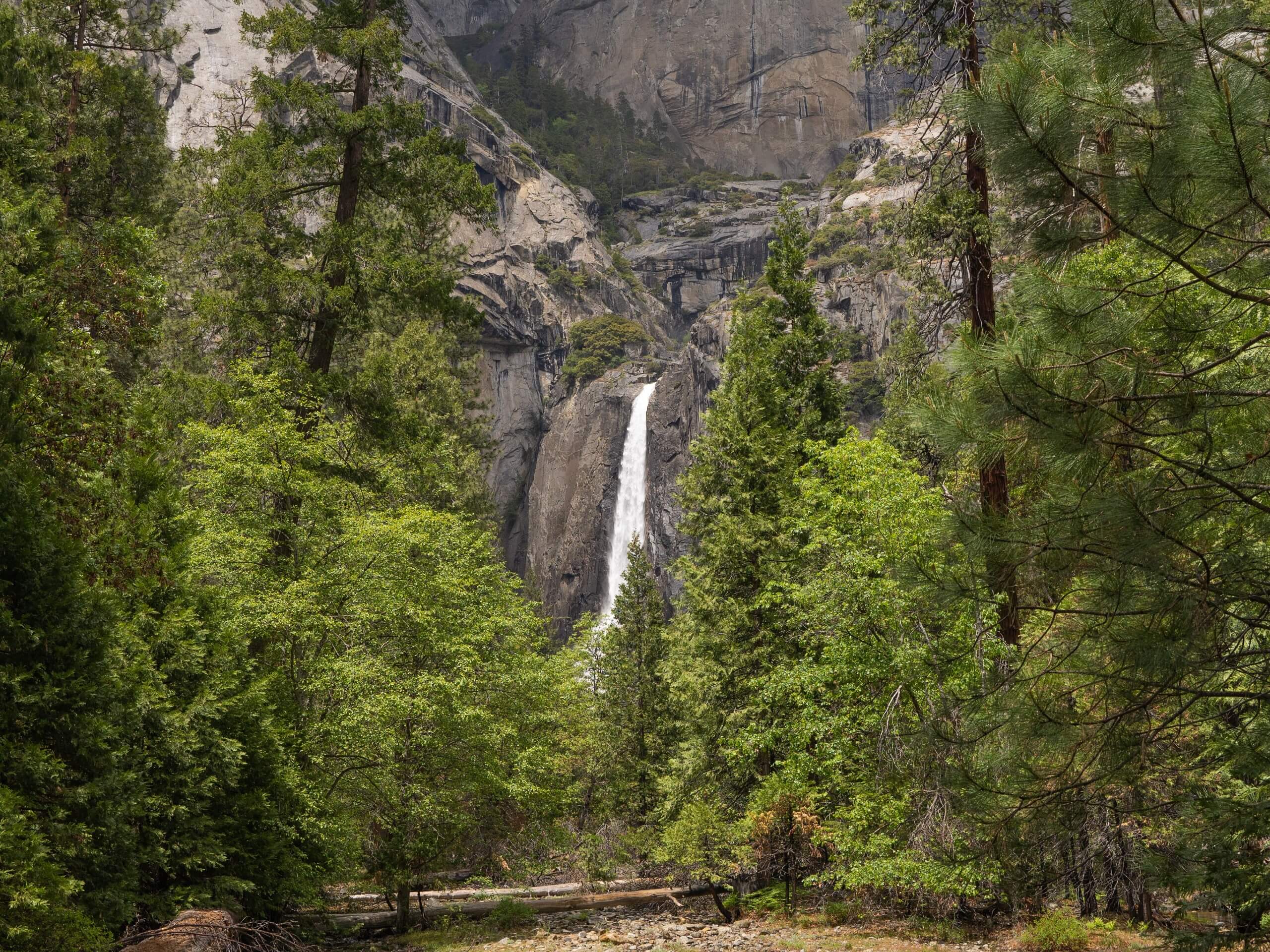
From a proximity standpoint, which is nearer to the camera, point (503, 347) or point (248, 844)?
point (248, 844)

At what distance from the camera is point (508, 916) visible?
17.0 m

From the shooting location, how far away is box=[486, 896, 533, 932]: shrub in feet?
55.3

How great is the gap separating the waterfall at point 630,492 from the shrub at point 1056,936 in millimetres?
43409

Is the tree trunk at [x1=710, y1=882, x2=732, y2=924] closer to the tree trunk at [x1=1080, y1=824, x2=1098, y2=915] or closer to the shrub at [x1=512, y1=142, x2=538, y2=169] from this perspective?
the tree trunk at [x1=1080, y1=824, x2=1098, y2=915]

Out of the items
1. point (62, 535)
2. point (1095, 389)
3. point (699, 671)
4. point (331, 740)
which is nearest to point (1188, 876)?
point (1095, 389)

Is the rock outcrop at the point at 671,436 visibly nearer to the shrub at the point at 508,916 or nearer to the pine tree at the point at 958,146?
the shrub at the point at 508,916

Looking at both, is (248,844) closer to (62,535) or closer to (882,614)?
(62,535)

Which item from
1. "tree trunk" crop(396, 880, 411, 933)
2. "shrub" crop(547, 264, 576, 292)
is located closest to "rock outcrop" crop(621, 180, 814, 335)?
"shrub" crop(547, 264, 576, 292)

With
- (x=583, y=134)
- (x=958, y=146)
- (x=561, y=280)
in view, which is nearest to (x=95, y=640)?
(x=958, y=146)

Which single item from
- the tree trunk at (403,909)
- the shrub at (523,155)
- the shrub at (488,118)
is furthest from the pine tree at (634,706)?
the shrub at (488,118)

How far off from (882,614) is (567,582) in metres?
47.4

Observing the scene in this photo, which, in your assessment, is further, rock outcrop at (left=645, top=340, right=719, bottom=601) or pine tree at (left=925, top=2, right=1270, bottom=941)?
rock outcrop at (left=645, top=340, right=719, bottom=601)

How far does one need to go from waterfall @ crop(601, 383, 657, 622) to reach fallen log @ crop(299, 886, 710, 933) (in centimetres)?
3338

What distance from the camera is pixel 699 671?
1750 centimetres
